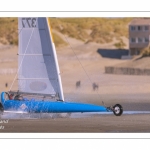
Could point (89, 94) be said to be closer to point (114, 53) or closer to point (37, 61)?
point (37, 61)

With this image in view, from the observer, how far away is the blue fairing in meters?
21.9

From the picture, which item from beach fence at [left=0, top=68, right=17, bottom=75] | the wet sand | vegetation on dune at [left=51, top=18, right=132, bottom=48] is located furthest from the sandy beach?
vegetation on dune at [left=51, top=18, right=132, bottom=48]

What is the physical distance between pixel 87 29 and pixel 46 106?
1143 centimetres

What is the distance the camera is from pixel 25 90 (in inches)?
890

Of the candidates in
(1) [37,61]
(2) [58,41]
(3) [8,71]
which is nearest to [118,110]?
(1) [37,61]

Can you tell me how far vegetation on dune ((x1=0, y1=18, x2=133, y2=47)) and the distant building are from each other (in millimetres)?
230

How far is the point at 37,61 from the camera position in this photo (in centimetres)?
2239

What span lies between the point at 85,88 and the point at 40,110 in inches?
246

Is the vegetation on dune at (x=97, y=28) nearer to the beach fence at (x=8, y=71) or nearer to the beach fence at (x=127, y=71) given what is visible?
the beach fence at (x=127, y=71)

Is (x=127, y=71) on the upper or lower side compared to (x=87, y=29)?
lower

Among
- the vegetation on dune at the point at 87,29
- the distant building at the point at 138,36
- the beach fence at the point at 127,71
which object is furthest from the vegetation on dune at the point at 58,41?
the distant building at the point at 138,36
